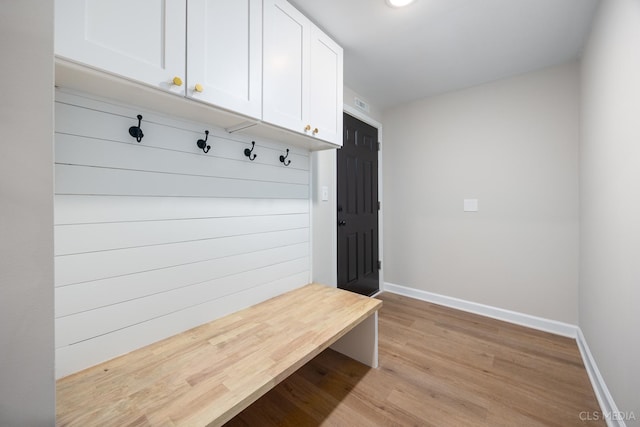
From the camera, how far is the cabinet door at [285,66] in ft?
4.15

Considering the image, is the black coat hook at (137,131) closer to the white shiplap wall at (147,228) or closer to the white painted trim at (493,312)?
→ the white shiplap wall at (147,228)

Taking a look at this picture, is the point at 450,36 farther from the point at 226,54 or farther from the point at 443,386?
the point at 443,386

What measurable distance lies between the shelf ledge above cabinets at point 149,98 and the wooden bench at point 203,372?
1.08m

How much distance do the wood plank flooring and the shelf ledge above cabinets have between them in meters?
1.59

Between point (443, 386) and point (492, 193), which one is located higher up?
point (492, 193)

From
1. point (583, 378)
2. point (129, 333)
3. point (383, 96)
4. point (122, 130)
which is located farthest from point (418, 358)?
point (383, 96)

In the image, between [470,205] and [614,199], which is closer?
[614,199]

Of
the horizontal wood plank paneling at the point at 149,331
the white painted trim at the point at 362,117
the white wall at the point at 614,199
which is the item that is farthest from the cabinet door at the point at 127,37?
the white wall at the point at 614,199

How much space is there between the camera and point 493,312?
249 centimetres

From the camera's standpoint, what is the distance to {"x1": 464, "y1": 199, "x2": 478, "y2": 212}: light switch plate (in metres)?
2.58

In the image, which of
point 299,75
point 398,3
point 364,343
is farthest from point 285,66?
point 364,343

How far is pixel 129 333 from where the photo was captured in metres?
1.09

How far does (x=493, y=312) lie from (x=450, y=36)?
254cm

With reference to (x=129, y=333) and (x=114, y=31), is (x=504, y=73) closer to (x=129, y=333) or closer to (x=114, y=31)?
(x=114, y=31)
